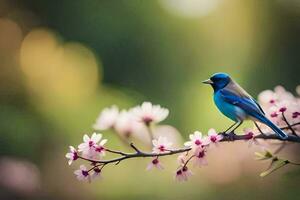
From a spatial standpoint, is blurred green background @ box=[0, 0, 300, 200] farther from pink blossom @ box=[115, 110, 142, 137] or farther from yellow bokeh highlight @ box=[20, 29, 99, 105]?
pink blossom @ box=[115, 110, 142, 137]

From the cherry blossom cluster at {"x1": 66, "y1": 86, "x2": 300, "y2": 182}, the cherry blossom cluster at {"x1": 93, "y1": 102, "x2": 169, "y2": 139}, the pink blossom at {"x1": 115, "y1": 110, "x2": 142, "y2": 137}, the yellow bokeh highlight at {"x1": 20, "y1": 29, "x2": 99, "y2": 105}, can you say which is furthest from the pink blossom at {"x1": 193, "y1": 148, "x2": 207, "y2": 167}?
the yellow bokeh highlight at {"x1": 20, "y1": 29, "x2": 99, "y2": 105}

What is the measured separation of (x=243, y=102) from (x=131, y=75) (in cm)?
198

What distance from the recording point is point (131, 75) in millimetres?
2438

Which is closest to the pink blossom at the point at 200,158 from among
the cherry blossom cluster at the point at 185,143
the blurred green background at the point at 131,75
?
the cherry blossom cluster at the point at 185,143

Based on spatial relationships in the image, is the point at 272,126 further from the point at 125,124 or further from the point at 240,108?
the point at 125,124

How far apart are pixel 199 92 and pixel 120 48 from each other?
85 centimetres

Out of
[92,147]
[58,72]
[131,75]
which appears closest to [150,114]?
[92,147]

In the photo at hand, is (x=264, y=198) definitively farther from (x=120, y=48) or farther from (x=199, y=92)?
(x=120, y=48)

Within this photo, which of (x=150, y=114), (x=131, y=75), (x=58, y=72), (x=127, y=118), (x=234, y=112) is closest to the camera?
(x=234, y=112)

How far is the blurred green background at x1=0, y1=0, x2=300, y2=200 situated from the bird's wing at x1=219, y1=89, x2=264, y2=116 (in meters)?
0.51

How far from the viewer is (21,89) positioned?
1873 millimetres

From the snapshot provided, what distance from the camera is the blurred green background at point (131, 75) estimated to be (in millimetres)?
1578

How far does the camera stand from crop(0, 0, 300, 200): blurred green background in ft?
5.18

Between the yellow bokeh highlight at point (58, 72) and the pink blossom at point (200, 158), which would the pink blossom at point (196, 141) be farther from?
the yellow bokeh highlight at point (58, 72)
